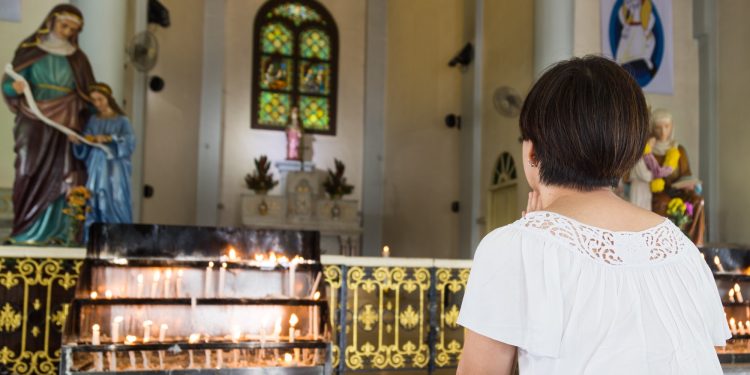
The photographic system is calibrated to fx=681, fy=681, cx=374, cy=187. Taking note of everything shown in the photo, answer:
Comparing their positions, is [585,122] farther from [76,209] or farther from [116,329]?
[76,209]

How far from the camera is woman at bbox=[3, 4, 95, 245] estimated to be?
5.91 metres

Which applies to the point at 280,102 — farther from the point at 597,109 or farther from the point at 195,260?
the point at 597,109

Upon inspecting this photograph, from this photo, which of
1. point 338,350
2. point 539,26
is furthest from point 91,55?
point 539,26

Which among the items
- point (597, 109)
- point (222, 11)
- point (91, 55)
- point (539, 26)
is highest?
point (222, 11)

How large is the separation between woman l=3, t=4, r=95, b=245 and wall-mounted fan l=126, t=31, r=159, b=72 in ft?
10.5

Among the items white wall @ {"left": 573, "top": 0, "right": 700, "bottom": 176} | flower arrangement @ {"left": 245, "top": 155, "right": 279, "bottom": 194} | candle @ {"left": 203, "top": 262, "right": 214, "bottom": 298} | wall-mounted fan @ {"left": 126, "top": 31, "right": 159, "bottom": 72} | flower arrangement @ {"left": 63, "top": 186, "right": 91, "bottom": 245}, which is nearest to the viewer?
candle @ {"left": 203, "top": 262, "right": 214, "bottom": 298}

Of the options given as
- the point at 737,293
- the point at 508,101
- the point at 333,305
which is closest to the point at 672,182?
the point at 737,293

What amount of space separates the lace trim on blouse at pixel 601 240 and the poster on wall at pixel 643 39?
876cm

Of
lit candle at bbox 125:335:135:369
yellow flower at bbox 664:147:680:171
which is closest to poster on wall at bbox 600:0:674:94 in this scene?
yellow flower at bbox 664:147:680:171

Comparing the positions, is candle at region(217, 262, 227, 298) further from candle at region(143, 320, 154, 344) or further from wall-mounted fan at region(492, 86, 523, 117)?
wall-mounted fan at region(492, 86, 523, 117)

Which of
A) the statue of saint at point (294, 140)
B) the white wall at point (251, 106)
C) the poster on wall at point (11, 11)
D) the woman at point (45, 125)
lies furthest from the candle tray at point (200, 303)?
the white wall at point (251, 106)

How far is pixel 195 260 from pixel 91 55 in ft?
12.5

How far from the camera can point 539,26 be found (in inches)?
368

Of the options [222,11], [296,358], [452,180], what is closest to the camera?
[296,358]
